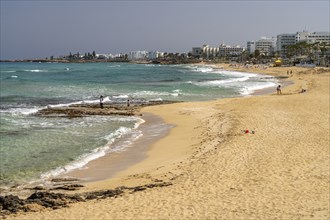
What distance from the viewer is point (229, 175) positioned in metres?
11.8

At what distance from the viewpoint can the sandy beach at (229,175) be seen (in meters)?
9.02

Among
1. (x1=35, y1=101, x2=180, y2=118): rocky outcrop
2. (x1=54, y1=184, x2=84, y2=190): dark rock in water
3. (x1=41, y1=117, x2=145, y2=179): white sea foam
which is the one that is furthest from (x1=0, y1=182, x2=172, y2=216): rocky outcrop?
(x1=35, y1=101, x2=180, y2=118): rocky outcrop

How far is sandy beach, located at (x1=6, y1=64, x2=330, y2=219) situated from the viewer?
902 cm

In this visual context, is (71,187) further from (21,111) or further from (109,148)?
(21,111)

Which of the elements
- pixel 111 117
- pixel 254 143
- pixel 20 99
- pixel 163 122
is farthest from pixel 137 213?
pixel 20 99

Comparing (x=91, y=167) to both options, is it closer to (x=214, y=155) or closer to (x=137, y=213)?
(x=214, y=155)

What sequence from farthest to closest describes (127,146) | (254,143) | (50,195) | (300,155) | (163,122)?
1. (163,122)
2. (127,146)
3. (254,143)
4. (300,155)
5. (50,195)

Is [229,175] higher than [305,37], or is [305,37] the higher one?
[305,37]

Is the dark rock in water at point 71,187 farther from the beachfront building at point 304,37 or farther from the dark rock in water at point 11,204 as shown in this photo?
the beachfront building at point 304,37

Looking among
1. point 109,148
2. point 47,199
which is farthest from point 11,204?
point 109,148

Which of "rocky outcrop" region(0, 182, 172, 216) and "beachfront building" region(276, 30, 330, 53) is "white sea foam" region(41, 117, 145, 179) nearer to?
"rocky outcrop" region(0, 182, 172, 216)

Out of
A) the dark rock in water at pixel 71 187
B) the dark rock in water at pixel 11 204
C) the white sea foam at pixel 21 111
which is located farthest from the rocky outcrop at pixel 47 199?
the white sea foam at pixel 21 111

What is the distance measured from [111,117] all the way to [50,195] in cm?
1542

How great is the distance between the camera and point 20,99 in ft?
118
